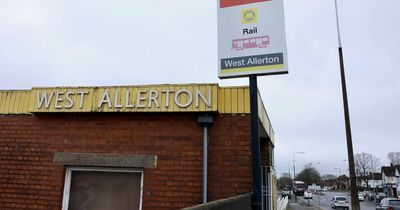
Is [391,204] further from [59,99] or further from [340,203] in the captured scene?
[59,99]

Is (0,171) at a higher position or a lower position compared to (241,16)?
lower

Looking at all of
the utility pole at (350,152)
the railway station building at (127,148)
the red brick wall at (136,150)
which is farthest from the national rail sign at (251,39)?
the utility pole at (350,152)

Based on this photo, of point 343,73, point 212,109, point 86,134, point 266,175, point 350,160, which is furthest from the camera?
point 343,73

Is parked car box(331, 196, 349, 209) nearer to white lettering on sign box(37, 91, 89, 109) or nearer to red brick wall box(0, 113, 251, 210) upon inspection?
red brick wall box(0, 113, 251, 210)

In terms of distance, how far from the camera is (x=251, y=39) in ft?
20.5

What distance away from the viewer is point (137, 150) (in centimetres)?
754

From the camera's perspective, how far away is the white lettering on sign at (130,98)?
24.2 ft

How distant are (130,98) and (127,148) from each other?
101 cm

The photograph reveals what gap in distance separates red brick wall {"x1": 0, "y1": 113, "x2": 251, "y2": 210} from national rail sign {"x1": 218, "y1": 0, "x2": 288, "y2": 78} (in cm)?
144

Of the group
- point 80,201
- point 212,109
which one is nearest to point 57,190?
point 80,201

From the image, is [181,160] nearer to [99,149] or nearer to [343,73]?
[99,149]

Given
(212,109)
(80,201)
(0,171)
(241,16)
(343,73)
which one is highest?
(343,73)

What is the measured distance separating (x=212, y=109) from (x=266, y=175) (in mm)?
3194

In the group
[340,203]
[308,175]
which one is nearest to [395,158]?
[308,175]
